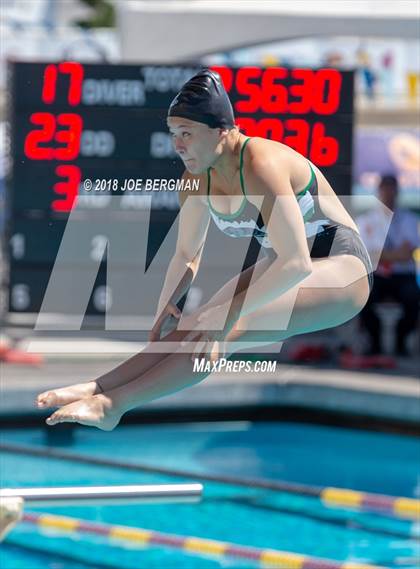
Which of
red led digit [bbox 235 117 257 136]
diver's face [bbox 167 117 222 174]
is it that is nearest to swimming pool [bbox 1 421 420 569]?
red led digit [bbox 235 117 257 136]

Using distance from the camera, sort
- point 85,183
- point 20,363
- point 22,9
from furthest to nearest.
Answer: point 22,9
point 20,363
point 85,183

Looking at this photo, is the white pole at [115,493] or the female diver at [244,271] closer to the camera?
the female diver at [244,271]

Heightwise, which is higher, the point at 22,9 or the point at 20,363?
the point at 22,9

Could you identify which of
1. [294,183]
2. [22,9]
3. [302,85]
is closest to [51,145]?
[302,85]

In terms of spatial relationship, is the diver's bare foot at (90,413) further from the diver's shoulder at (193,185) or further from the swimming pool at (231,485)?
the swimming pool at (231,485)

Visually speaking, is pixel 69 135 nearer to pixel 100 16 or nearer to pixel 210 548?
pixel 210 548

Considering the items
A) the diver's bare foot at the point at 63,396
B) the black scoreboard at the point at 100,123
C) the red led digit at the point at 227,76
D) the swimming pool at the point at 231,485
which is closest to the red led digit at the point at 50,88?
the black scoreboard at the point at 100,123

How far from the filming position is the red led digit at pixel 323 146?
546 centimetres

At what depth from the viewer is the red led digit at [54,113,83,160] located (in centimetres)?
617

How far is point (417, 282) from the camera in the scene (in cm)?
913

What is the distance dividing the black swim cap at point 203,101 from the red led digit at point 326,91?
131 inches

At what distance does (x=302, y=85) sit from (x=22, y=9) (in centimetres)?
1946

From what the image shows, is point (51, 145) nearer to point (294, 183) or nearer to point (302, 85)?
point (302, 85)

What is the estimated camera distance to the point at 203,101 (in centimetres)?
296
